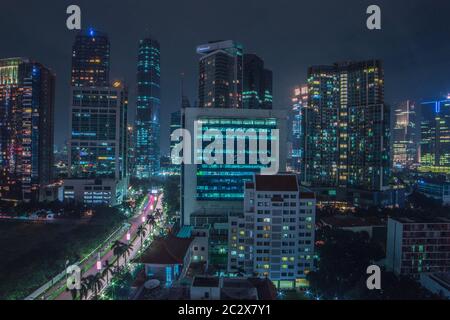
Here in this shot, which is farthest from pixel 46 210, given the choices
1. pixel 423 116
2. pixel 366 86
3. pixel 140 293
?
pixel 423 116

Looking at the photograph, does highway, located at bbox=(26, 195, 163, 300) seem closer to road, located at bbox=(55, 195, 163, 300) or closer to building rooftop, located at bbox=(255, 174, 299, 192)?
road, located at bbox=(55, 195, 163, 300)

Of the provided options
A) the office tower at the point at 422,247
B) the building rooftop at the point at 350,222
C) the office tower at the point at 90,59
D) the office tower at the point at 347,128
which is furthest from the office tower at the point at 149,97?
the office tower at the point at 422,247

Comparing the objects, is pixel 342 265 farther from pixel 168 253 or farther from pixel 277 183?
pixel 168 253

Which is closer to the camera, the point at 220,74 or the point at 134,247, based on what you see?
the point at 134,247

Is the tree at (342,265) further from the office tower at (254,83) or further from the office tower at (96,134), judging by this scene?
the office tower at (254,83)

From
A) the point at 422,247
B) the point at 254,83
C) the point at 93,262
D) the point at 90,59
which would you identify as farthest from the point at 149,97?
the point at 422,247
